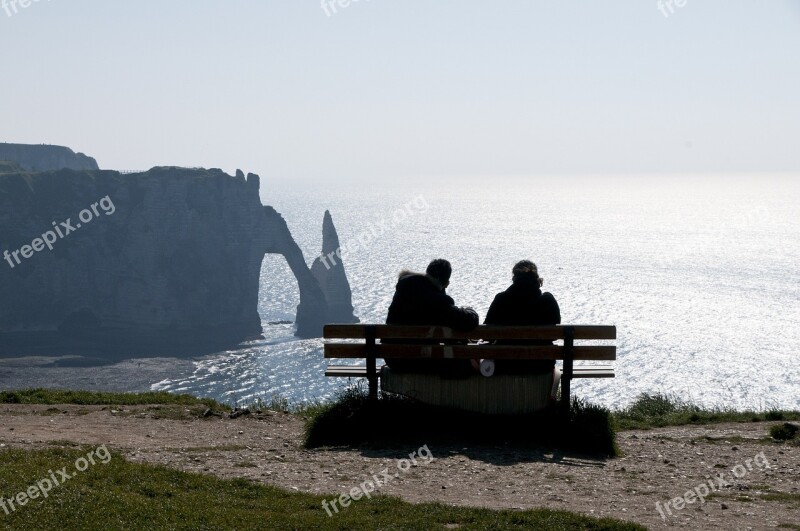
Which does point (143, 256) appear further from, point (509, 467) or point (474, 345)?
point (509, 467)

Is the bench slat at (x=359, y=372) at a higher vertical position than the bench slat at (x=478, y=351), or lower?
lower

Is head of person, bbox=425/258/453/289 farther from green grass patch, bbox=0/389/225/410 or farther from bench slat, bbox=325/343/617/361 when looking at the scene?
green grass patch, bbox=0/389/225/410

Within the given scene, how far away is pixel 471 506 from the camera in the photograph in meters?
7.79

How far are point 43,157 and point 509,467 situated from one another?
655ft

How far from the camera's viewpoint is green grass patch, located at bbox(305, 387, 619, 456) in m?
10.7

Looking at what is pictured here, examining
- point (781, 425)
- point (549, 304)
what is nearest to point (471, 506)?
point (549, 304)

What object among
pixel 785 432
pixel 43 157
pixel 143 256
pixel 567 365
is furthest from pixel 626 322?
pixel 43 157

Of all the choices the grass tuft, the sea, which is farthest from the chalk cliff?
the grass tuft

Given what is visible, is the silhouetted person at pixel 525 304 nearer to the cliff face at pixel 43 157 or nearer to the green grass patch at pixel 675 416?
the green grass patch at pixel 675 416

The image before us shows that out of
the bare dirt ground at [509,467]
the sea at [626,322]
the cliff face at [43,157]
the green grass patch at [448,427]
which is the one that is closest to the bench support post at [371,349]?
the green grass patch at [448,427]

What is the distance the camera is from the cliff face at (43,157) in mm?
184500

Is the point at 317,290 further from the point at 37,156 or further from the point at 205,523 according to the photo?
the point at 205,523

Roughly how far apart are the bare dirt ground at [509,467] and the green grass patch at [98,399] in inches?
69.3

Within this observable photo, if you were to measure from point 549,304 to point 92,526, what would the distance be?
6598mm
